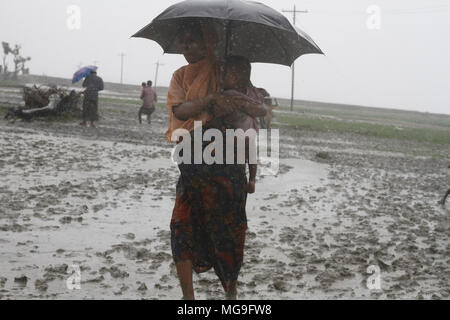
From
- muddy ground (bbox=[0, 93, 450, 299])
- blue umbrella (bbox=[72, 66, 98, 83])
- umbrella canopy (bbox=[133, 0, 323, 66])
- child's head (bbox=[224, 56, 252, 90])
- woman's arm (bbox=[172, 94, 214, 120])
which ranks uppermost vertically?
blue umbrella (bbox=[72, 66, 98, 83])

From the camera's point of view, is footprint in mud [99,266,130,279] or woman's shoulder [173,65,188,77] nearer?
woman's shoulder [173,65,188,77]

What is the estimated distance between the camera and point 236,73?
356cm

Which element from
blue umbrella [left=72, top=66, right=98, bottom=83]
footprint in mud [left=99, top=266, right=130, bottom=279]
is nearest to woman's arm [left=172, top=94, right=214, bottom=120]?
footprint in mud [left=99, top=266, right=130, bottom=279]

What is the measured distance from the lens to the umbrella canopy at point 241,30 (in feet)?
11.1

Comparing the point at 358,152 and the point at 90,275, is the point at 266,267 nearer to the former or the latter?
the point at 90,275

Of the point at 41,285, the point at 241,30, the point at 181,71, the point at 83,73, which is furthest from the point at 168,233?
the point at 83,73

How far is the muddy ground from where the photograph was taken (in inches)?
176

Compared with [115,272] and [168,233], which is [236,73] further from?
[168,233]

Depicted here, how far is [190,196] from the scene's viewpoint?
11.7 ft

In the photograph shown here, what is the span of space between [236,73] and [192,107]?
0.41 metres

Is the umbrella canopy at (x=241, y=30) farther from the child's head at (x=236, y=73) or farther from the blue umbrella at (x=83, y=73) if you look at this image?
the blue umbrella at (x=83, y=73)

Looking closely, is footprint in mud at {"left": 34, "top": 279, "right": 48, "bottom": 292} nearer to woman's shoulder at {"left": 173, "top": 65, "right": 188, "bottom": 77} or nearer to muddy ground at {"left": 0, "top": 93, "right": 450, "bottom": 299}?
muddy ground at {"left": 0, "top": 93, "right": 450, "bottom": 299}

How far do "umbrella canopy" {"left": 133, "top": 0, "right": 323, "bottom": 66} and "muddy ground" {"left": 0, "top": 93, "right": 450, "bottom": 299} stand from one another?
6.47ft

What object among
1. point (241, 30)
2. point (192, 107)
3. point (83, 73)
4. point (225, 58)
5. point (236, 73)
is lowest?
point (192, 107)
